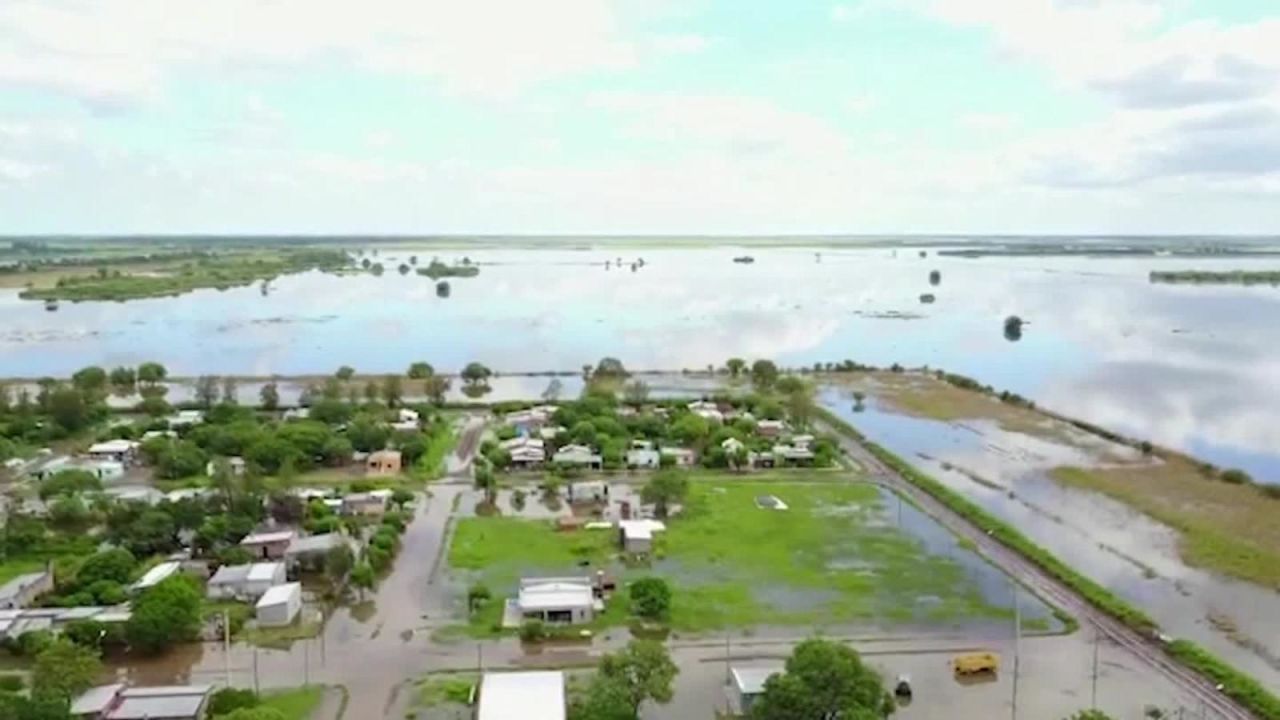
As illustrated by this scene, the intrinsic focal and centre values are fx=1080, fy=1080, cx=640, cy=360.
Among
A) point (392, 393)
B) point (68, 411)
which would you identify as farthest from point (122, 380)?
point (392, 393)

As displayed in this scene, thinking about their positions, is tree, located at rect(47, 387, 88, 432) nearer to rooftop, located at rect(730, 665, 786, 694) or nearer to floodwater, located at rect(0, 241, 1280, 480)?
floodwater, located at rect(0, 241, 1280, 480)

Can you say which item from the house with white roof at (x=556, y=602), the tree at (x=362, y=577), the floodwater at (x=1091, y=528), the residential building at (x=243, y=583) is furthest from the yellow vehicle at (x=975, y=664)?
the residential building at (x=243, y=583)

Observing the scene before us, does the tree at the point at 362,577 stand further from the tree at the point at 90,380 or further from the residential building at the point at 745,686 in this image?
the tree at the point at 90,380

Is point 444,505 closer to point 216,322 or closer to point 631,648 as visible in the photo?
point 631,648

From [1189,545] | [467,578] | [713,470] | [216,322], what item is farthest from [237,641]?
[216,322]

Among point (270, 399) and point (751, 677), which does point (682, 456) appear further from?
point (270, 399)

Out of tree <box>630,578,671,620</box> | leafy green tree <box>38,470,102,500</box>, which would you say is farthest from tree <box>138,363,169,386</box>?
tree <box>630,578,671,620</box>
